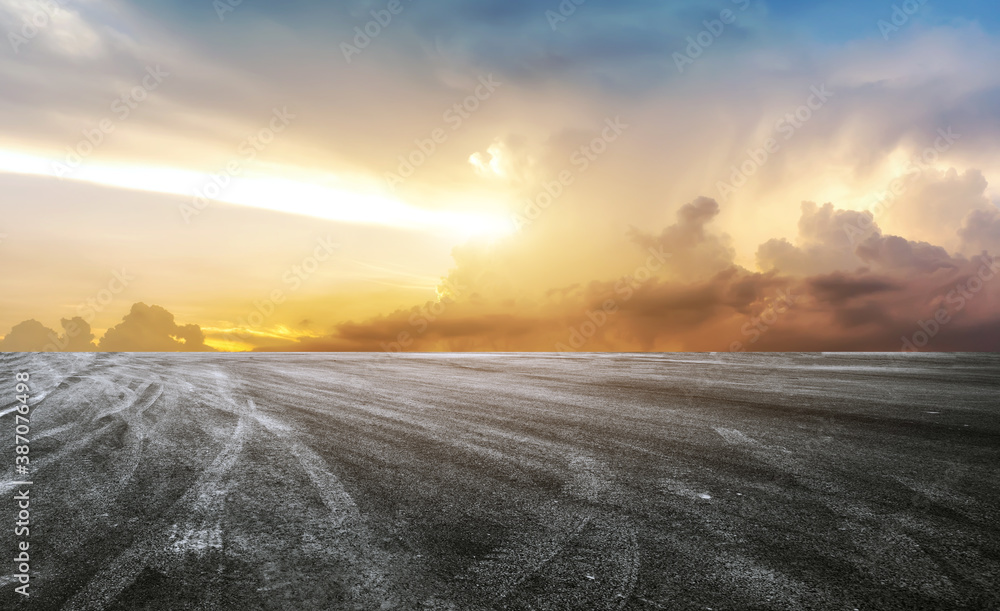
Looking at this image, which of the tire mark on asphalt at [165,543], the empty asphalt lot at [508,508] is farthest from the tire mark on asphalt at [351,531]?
the tire mark on asphalt at [165,543]

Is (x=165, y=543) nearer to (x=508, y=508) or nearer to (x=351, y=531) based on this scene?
(x=351, y=531)

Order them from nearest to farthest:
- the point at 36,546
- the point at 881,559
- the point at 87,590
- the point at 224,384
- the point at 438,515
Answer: the point at 87,590 < the point at 881,559 < the point at 36,546 < the point at 438,515 < the point at 224,384

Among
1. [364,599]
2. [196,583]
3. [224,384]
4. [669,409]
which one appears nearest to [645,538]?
[364,599]

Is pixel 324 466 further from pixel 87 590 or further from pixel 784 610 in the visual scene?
pixel 784 610

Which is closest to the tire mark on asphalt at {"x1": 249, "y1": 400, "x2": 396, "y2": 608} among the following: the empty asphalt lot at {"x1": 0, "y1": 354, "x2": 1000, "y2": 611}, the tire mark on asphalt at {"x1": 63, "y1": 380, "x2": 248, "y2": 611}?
the empty asphalt lot at {"x1": 0, "y1": 354, "x2": 1000, "y2": 611}

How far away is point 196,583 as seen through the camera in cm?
359

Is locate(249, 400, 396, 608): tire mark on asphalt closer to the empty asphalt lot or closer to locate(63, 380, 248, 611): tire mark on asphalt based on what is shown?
the empty asphalt lot

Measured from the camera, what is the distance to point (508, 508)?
16.6ft

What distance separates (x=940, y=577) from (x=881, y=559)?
0.36m

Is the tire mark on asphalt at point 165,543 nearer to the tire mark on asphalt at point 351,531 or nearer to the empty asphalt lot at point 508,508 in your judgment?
the empty asphalt lot at point 508,508

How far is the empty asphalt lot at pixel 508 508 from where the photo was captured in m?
3.53

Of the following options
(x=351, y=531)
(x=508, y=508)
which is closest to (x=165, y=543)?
(x=351, y=531)

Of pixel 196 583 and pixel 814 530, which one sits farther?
pixel 814 530

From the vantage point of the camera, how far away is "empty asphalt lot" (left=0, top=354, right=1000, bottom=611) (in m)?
3.53
